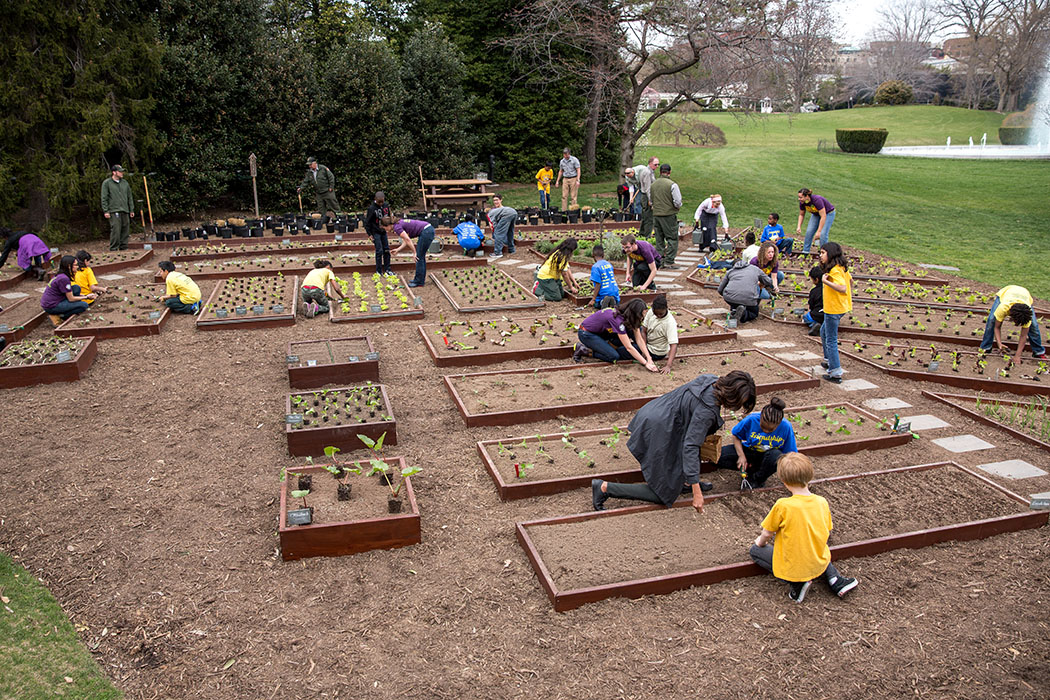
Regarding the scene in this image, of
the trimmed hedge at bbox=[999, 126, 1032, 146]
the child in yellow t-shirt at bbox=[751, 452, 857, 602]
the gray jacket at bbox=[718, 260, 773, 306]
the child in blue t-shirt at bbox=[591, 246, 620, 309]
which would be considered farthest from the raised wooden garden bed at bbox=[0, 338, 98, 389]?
the trimmed hedge at bbox=[999, 126, 1032, 146]

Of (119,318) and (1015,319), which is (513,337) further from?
(1015,319)

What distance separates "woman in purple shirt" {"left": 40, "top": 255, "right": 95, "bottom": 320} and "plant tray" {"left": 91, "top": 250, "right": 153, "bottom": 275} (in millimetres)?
3048

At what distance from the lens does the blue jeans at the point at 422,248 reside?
38.2ft

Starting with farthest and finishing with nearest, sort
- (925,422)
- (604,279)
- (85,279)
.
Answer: (85,279) → (604,279) → (925,422)

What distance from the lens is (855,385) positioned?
27.1ft

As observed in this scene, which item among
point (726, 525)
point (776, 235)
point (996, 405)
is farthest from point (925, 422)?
point (776, 235)

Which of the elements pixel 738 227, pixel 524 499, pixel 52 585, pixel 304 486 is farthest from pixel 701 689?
pixel 738 227

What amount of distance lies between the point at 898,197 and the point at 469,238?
18.2m

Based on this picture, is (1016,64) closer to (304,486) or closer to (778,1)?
(778,1)

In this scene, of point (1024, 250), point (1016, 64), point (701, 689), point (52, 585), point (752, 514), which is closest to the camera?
point (701, 689)

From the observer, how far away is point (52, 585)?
16.1ft

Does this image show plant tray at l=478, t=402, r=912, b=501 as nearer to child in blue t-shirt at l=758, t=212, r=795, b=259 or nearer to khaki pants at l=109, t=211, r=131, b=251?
child in blue t-shirt at l=758, t=212, r=795, b=259

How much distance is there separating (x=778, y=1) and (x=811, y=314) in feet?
43.2

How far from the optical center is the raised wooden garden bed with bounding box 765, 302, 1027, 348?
9.59 m
